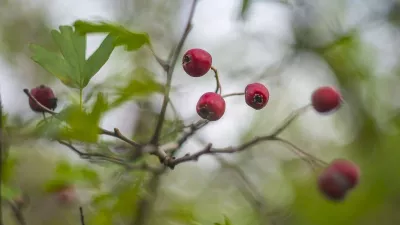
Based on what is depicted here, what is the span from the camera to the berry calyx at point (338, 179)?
29.3 inches

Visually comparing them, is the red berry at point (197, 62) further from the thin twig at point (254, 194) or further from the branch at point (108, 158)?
the thin twig at point (254, 194)

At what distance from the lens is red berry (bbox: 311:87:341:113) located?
0.79 m

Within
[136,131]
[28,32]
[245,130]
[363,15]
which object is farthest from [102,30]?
[28,32]

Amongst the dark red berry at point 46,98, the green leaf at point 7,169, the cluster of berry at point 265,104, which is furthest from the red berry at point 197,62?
the green leaf at point 7,169

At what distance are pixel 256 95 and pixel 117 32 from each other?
0.23 m

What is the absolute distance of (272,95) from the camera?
1.76 m

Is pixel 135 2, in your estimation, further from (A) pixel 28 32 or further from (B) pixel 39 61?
(B) pixel 39 61

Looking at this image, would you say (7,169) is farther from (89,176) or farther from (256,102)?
(256,102)

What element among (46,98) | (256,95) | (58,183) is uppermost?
(256,95)

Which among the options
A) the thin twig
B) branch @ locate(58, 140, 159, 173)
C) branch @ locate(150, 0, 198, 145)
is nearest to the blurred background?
the thin twig

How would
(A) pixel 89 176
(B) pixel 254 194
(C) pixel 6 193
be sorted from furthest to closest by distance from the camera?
(B) pixel 254 194 → (A) pixel 89 176 → (C) pixel 6 193

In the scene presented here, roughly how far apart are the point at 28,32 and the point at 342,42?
4.56ft

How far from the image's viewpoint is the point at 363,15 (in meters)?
1.59

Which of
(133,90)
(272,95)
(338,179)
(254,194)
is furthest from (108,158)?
(272,95)
